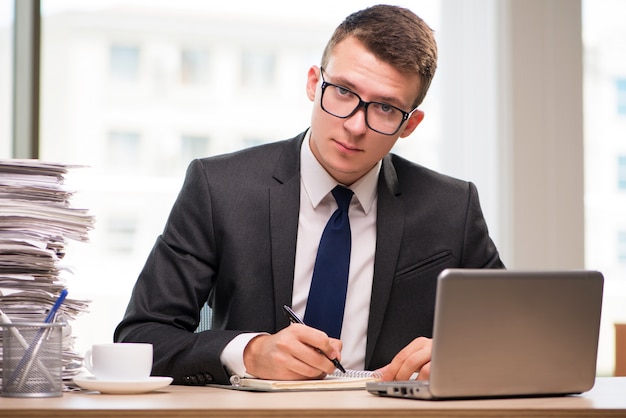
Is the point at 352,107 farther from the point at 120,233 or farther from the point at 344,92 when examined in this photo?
the point at 120,233

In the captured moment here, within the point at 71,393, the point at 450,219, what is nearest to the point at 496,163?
the point at 450,219

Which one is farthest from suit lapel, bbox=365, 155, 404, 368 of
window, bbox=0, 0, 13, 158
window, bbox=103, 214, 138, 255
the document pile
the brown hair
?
window, bbox=103, 214, 138, 255

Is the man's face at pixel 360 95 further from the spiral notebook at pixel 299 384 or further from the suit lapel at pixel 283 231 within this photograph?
the spiral notebook at pixel 299 384

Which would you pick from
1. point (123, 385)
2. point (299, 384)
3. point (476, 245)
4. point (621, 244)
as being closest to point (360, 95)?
point (476, 245)

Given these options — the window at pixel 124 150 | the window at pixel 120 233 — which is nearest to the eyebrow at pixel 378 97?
the window at pixel 120 233

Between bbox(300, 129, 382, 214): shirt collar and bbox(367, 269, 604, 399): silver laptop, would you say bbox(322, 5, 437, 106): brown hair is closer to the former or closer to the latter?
bbox(300, 129, 382, 214): shirt collar

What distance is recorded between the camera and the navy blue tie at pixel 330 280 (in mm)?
1882

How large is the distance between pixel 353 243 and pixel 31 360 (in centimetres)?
91

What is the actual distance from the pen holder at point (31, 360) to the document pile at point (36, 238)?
154mm

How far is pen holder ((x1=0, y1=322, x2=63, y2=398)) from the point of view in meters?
1.23

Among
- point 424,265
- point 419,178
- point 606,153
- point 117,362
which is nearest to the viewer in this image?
point 117,362

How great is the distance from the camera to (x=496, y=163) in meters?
3.71

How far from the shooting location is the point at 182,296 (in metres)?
1.82

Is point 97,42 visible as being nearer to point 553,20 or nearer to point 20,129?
point 20,129
